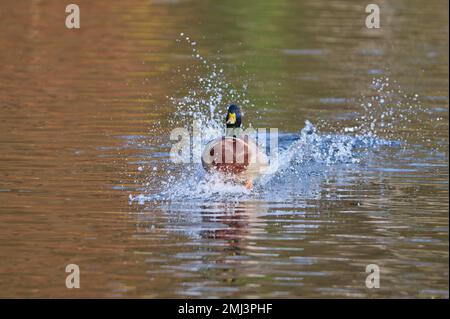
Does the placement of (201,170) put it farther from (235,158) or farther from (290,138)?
(290,138)

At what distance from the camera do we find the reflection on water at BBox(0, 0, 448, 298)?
28.5 feet

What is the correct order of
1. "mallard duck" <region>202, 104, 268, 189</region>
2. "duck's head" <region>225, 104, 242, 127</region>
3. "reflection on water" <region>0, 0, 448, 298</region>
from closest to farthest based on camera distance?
"reflection on water" <region>0, 0, 448, 298</region> < "mallard duck" <region>202, 104, 268, 189</region> < "duck's head" <region>225, 104, 242, 127</region>

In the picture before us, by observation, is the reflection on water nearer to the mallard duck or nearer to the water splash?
the water splash

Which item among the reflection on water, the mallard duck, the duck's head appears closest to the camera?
the reflection on water

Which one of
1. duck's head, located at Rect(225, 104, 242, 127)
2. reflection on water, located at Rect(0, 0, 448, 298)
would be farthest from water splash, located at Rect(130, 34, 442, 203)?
duck's head, located at Rect(225, 104, 242, 127)

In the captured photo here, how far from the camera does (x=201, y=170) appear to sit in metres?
12.0

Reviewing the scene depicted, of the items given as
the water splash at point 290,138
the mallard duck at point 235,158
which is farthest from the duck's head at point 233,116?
the water splash at point 290,138

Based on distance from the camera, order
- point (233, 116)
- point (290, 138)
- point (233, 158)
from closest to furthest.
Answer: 1. point (233, 158)
2. point (233, 116)
3. point (290, 138)

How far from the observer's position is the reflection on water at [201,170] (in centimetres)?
868

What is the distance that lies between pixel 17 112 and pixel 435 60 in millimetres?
8333

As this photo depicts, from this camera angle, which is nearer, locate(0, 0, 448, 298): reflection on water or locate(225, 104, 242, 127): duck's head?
locate(0, 0, 448, 298): reflection on water

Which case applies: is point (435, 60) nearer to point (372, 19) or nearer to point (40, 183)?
point (372, 19)

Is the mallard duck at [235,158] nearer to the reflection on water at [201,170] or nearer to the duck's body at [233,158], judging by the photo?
the duck's body at [233,158]

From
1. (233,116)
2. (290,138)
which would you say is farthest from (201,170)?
(290,138)
